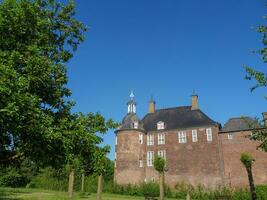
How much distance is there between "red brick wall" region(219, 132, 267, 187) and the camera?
43.9 meters

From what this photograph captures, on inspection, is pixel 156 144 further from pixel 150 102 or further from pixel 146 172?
pixel 150 102

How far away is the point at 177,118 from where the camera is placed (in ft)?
173

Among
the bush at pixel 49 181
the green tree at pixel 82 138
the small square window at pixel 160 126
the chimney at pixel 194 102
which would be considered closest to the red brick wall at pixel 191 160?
the small square window at pixel 160 126

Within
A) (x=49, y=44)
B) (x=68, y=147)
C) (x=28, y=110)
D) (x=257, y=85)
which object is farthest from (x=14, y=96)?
(x=257, y=85)

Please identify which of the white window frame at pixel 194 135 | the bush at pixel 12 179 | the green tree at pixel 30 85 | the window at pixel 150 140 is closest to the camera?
the green tree at pixel 30 85

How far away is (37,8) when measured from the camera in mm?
13734

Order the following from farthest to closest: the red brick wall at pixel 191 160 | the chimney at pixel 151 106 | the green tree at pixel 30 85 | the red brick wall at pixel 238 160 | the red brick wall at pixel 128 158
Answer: the chimney at pixel 151 106, the red brick wall at pixel 128 158, the red brick wall at pixel 191 160, the red brick wall at pixel 238 160, the green tree at pixel 30 85

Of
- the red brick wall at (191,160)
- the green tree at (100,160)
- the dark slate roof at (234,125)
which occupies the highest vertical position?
the dark slate roof at (234,125)

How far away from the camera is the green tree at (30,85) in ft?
34.7

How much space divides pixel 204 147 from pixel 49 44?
3775 centimetres

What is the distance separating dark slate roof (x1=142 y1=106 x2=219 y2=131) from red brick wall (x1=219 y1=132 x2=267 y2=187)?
3694 mm

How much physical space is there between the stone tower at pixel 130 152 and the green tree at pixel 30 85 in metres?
36.9

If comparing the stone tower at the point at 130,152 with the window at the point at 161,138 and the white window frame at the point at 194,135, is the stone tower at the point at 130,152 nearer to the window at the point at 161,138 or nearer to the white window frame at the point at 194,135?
the window at the point at 161,138

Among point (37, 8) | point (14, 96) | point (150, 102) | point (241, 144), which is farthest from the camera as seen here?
point (150, 102)
